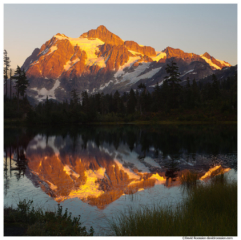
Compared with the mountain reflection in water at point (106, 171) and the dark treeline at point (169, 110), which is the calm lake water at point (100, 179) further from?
the dark treeline at point (169, 110)

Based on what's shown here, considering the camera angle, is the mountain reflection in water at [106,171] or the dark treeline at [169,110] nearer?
the mountain reflection in water at [106,171]

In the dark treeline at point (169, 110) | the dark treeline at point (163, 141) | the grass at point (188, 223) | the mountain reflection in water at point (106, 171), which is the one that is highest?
the dark treeline at point (169, 110)

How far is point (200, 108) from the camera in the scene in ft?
394

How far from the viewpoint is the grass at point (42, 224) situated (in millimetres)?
9784

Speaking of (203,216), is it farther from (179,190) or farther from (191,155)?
(191,155)

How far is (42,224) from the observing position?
407 inches

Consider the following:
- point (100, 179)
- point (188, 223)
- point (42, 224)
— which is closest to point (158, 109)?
point (100, 179)

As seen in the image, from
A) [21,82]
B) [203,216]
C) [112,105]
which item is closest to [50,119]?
[21,82]

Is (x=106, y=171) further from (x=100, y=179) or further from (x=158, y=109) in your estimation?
(x=158, y=109)

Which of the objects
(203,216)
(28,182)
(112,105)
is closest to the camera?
(203,216)

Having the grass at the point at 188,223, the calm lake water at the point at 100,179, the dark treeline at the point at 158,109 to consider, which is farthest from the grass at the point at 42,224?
the dark treeline at the point at 158,109

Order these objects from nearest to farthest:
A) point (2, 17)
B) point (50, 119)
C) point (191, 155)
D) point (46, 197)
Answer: point (2, 17) → point (46, 197) → point (191, 155) → point (50, 119)

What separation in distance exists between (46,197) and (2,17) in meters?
10.8

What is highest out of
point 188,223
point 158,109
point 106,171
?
point 158,109
